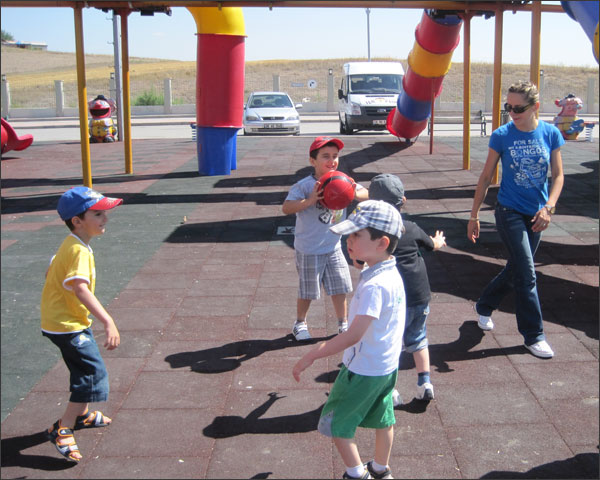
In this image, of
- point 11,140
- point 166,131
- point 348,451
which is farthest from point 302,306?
point 166,131

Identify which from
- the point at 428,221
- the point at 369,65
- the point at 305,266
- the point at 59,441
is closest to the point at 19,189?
the point at 428,221

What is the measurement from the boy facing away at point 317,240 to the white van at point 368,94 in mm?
19569

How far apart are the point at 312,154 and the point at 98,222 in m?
1.84

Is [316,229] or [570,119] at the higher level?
[570,119]

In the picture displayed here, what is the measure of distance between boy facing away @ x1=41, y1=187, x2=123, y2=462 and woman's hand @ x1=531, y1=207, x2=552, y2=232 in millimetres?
3093

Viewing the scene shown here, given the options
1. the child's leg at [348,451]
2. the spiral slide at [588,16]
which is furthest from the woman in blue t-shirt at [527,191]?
the child's leg at [348,451]

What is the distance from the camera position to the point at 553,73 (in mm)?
68625

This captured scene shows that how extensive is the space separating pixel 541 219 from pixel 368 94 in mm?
20859

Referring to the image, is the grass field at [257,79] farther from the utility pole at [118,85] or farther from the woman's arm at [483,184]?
the woman's arm at [483,184]

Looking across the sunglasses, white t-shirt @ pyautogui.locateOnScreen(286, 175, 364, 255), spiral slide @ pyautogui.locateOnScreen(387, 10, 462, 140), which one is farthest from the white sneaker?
spiral slide @ pyautogui.locateOnScreen(387, 10, 462, 140)

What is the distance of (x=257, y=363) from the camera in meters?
5.28

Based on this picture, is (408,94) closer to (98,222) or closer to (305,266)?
(305,266)

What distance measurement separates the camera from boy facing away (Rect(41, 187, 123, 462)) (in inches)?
153

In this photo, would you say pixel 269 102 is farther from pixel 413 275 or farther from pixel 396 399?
pixel 396 399
